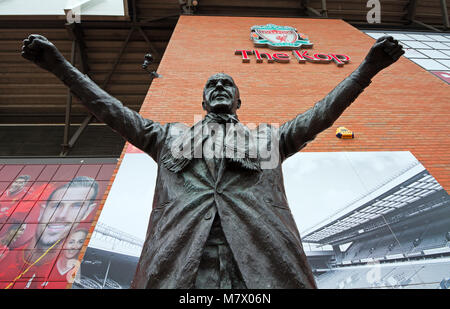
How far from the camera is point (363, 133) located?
4.75 metres

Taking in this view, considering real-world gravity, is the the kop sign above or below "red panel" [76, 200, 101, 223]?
above

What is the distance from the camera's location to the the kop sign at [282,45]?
259 inches

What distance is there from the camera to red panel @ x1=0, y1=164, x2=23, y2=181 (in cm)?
582

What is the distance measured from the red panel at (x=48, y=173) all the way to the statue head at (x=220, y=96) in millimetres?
5202

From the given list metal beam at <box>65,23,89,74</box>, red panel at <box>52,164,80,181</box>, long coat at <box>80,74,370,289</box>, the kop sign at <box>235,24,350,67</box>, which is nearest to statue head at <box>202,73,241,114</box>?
long coat at <box>80,74,370,289</box>

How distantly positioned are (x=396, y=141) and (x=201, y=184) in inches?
168

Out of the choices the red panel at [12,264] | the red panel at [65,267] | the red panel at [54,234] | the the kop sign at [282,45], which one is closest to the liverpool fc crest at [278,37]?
the the kop sign at [282,45]

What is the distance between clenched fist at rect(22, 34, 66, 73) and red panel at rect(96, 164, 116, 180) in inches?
178

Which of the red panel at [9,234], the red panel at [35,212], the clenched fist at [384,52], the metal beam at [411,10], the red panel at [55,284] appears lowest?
the red panel at [55,284]

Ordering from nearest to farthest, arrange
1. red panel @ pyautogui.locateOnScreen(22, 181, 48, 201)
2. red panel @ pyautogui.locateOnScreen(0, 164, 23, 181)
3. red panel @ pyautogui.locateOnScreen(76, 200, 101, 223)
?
red panel @ pyautogui.locateOnScreen(76, 200, 101, 223) < red panel @ pyautogui.locateOnScreen(22, 181, 48, 201) < red panel @ pyautogui.locateOnScreen(0, 164, 23, 181)

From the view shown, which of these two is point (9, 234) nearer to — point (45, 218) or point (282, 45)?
point (45, 218)

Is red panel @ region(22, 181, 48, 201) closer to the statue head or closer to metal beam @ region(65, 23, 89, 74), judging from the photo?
the statue head

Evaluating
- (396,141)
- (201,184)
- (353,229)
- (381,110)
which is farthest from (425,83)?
(201,184)

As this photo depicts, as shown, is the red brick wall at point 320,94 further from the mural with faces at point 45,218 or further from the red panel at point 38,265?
the red panel at point 38,265
